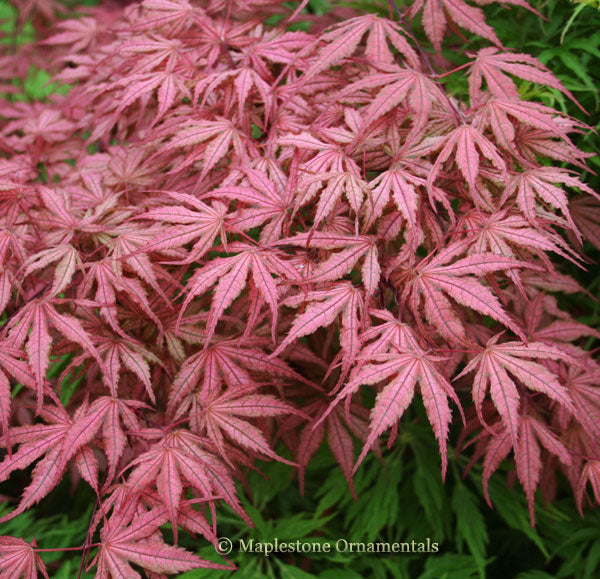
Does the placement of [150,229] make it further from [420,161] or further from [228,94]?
[420,161]

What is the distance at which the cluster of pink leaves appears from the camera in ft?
3.61

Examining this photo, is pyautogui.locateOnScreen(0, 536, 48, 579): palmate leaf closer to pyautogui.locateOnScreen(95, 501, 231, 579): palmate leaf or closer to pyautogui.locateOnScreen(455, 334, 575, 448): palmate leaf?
pyautogui.locateOnScreen(95, 501, 231, 579): palmate leaf

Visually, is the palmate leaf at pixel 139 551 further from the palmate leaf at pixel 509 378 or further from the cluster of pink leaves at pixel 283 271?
the palmate leaf at pixel 509 378

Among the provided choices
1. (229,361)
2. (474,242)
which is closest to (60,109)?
(229,361)

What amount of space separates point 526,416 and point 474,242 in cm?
47

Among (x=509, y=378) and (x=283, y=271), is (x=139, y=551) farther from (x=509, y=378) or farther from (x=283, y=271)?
(x=509, y=378)

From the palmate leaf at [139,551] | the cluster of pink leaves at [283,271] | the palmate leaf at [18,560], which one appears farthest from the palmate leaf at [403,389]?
the palmate leaf at [18,560]

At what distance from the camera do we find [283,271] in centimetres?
114

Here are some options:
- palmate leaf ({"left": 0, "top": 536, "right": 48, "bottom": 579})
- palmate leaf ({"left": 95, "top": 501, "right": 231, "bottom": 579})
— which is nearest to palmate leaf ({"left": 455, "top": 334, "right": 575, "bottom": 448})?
palmate leaf ({"left": 95, "top": 501, "right": 231, "bottom": 579})

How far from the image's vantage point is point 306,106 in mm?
1483

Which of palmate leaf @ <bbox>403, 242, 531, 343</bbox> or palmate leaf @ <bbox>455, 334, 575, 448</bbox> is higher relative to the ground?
palmate leaf @ <bbox>403, 242, 531, 343</bbox>

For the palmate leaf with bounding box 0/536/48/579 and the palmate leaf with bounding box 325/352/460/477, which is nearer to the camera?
the palmate leaf with bounding box 325/352/460/477

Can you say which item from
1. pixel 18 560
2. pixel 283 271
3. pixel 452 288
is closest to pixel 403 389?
pixel 452 288

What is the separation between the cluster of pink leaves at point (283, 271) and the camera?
3.61ft
